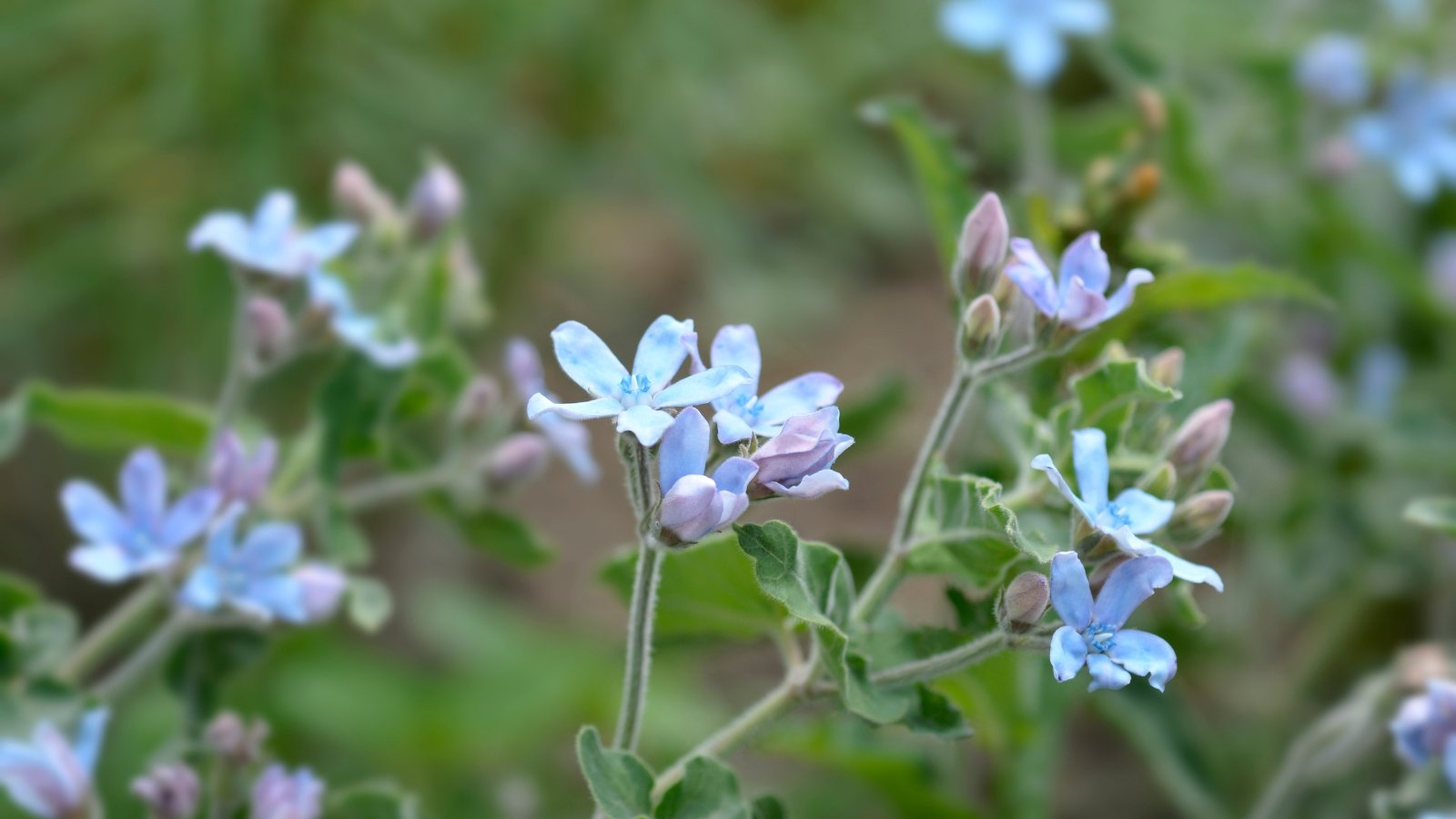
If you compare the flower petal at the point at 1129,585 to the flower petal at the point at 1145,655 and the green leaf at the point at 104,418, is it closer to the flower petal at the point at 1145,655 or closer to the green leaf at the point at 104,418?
the flower petal at the point at 1145,655

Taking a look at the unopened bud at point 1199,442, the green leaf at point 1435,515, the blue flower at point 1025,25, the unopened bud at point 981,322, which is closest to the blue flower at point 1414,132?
the blue flower at point 1025,25

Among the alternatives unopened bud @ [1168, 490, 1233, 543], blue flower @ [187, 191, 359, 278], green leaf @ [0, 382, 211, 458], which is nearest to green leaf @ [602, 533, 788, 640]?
unopened bud @ [1168, 490, 1233, 543]

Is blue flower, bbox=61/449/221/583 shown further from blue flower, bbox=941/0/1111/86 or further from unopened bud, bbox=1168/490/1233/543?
blue flower, bbox=941/0/1111/86

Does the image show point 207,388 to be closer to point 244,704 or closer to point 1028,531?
point 244,704

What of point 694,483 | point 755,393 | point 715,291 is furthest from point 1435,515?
point 715,291

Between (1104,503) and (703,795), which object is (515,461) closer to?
(703,795)

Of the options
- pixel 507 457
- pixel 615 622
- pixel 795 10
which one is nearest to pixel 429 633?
pixel 615 622
